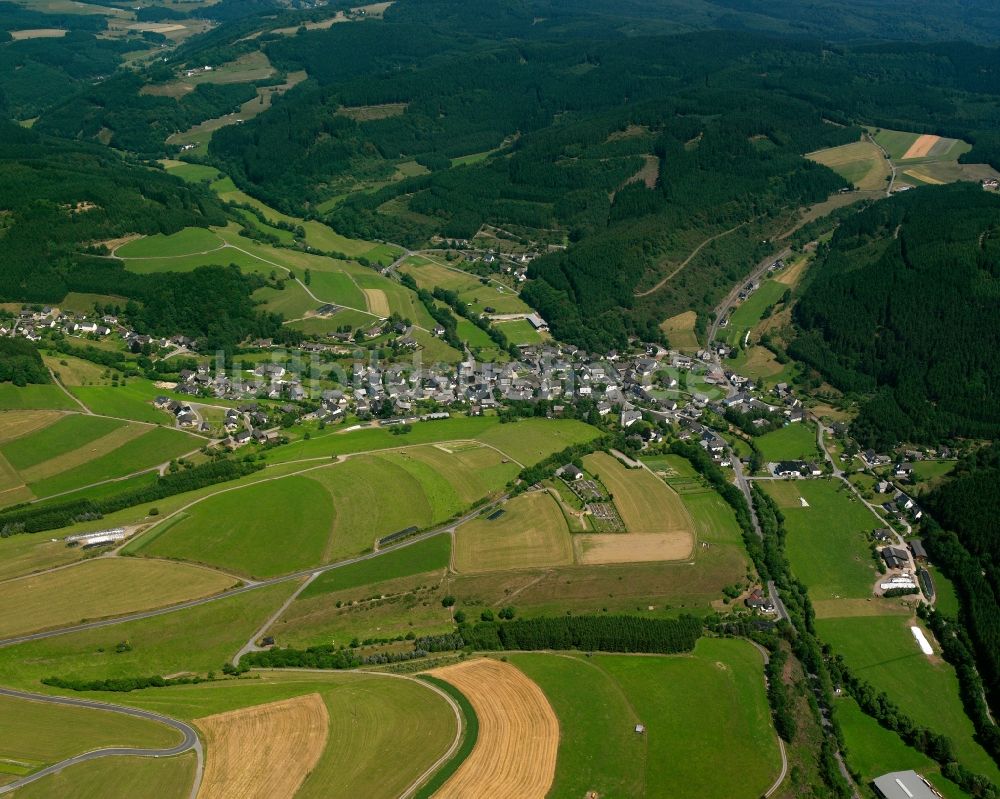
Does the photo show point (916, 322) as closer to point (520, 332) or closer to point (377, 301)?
point (520, 332)

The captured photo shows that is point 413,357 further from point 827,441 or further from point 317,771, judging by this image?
point 317,771

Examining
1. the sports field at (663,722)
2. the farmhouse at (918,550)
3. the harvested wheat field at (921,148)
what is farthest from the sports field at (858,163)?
the sports field at (663,722)

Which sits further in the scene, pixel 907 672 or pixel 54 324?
pixel 54 324

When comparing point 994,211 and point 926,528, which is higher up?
point 994,211

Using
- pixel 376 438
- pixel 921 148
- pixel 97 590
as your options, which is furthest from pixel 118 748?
pixel 921 148

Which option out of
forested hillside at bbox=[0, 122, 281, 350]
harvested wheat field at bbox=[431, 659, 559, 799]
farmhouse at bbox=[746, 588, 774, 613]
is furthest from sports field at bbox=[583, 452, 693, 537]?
forested hillside at bbox=[0, 122, 281, 350]

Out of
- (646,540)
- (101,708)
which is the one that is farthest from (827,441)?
(101,708)
